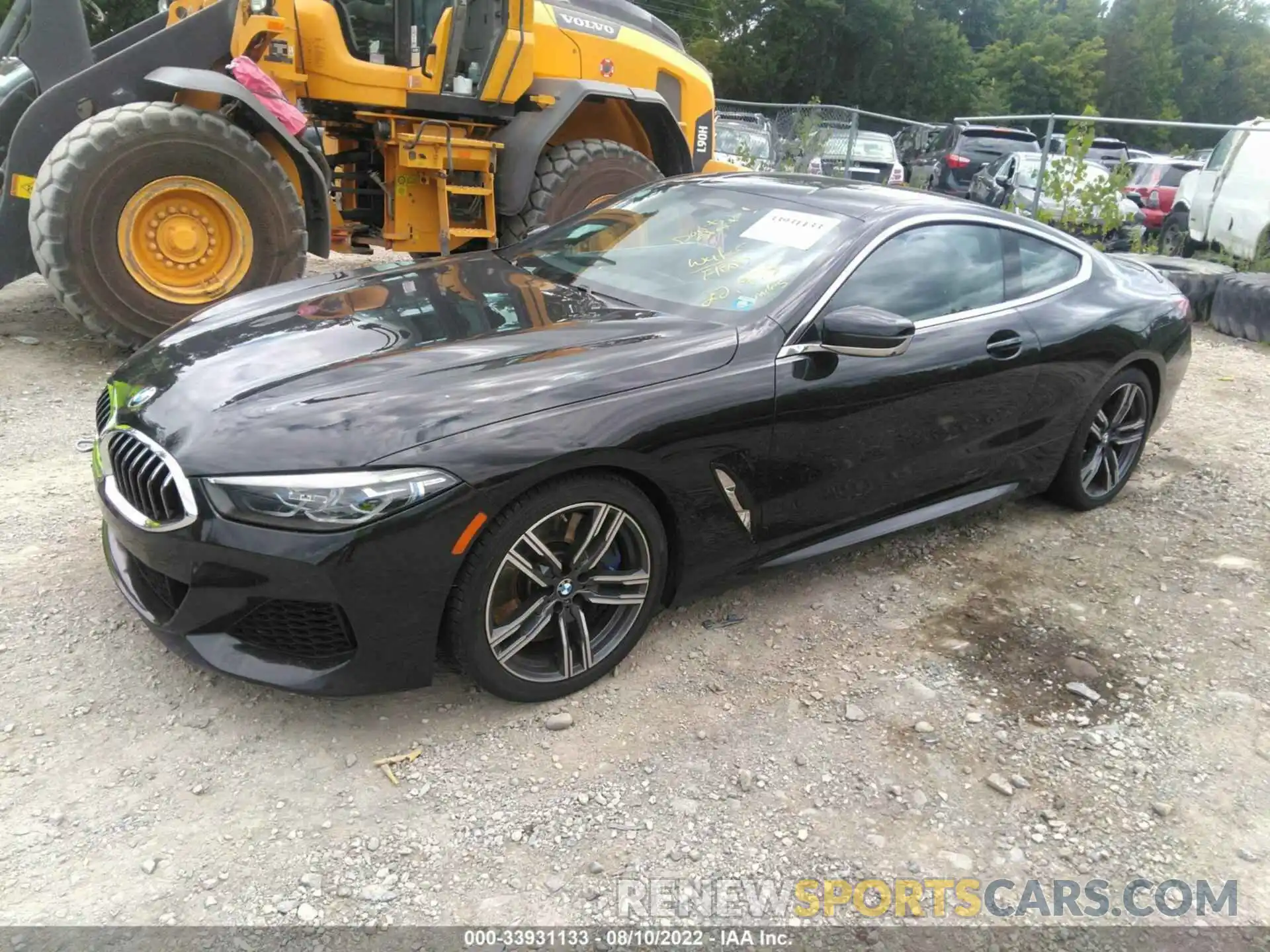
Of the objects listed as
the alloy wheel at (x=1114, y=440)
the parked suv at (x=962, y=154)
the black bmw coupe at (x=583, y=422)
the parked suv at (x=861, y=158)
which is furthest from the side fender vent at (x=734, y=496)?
the parked suv at (x=962, y=154)

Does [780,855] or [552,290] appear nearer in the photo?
[780,855]

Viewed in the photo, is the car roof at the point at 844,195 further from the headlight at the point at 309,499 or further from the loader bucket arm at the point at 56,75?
the loader bucket arm at the point at 56,75

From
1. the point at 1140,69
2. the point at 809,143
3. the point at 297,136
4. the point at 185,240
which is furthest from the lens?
the point at 1140,69

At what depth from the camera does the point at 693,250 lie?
357cm

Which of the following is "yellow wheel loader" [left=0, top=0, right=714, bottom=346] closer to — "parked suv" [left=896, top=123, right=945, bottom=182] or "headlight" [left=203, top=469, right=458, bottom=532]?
"headlight" [left=203, top=469, right=458, bottom=532]

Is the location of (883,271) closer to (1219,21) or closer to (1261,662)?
(1261,662)

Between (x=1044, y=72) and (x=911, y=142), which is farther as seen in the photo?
(x=1044, y=72)

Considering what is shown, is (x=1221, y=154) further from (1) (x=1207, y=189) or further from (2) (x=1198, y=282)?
(2) (x=1198, y=282)

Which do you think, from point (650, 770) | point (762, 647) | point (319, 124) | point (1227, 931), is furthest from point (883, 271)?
point (319, 124)

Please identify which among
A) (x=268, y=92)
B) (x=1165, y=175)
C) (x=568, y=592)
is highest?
(x=268, y=92)

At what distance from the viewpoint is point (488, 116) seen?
6.66m

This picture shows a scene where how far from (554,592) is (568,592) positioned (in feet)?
0.16

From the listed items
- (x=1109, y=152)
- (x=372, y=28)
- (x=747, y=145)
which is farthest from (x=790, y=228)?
(x=1109, y=152)

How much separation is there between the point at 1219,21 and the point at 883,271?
5827 centimetres
